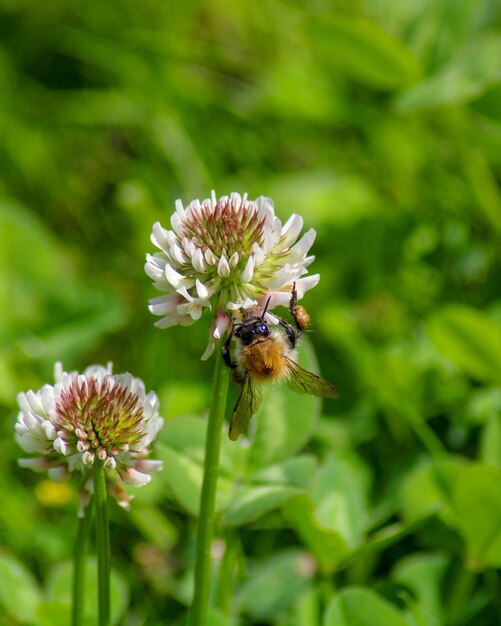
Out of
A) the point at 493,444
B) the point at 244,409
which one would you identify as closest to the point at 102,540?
the point at 244,409

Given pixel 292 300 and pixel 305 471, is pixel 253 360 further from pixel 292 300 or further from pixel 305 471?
pixel 305 471

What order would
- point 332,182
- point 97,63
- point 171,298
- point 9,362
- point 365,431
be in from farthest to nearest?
1. point 97,63
2. point 332,182
3. point 9,362
4. point 365,431
5. point 171,298

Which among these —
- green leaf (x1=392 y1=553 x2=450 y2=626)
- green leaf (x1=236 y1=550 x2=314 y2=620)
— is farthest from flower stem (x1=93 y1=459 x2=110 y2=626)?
green leaf (x1=392 y1=553 x2=450 y2=626)

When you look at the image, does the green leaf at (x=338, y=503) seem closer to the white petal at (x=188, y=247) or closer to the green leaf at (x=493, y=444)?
the green leaf at (x=493, y=444)

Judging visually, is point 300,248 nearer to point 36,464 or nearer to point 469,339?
point 36,464

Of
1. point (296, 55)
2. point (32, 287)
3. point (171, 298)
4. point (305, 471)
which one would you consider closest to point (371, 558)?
point (305, 471)

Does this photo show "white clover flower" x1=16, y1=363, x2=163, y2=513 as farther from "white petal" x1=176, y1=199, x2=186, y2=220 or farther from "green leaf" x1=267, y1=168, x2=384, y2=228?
"green leaf" x1=267, y1=168, x2=384, y2=228

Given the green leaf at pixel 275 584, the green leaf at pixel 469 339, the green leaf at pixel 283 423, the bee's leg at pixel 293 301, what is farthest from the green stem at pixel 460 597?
the bee's leg at pixel 293 301
